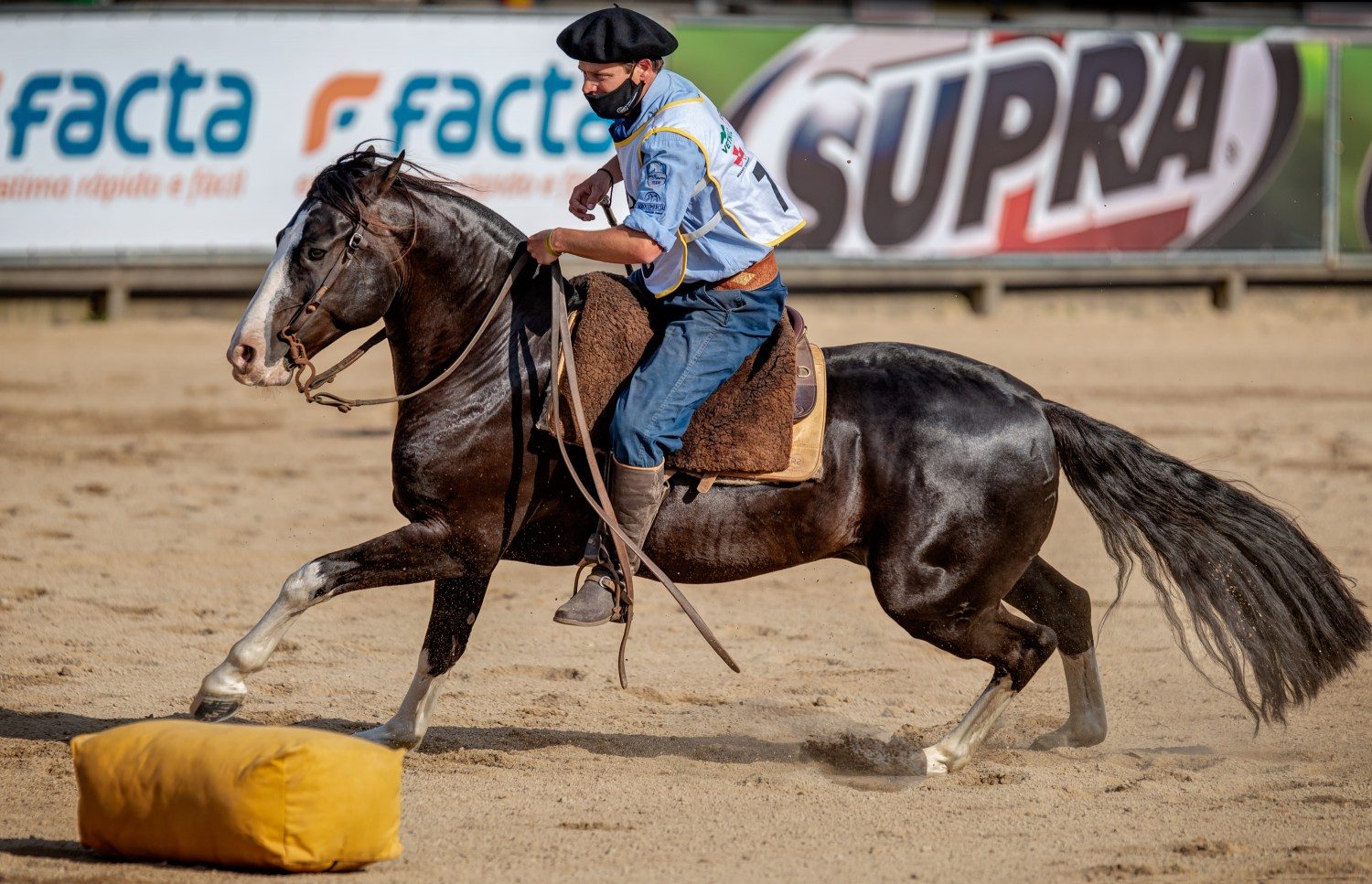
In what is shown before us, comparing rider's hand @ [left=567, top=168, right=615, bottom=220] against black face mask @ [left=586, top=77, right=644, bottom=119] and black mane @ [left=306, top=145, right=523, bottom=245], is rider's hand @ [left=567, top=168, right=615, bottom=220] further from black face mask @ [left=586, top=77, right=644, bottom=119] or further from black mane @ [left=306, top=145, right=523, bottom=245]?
black face mask @ [left=586, top=77, right=644, bottom=119]

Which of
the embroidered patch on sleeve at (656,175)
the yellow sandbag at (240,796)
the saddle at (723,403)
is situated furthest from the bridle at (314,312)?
the yellow sandbag at (240,796)

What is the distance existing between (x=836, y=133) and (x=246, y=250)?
559 cm

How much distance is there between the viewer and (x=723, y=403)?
496 cm

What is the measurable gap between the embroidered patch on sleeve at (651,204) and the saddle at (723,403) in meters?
0.44

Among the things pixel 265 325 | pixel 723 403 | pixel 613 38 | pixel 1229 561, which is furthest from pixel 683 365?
pixel 1229 561

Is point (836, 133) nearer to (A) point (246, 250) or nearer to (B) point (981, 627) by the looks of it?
(A) point (246, 250)

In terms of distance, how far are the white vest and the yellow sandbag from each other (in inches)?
68.3

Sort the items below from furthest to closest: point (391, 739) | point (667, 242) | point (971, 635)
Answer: point (391, 739), point (971, 635), point (667, 242)

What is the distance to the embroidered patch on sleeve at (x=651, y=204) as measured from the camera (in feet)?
15.1

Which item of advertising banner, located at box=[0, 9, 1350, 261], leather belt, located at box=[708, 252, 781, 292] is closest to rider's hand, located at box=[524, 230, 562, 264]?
leather belt, located at box=[708, 252, 781, 292]

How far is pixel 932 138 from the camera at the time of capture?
1525 cm

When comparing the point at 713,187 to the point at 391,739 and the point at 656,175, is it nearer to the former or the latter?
the point at 656,175

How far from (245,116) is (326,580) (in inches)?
407

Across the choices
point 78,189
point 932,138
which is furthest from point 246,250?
point 932,138
